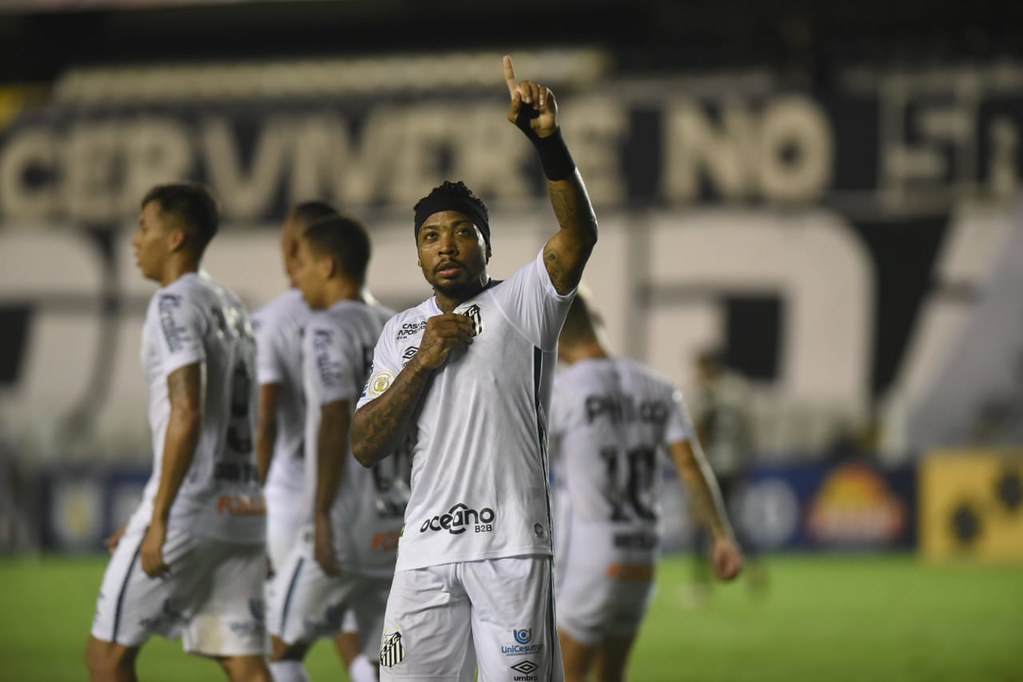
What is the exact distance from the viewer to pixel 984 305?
24.0 m

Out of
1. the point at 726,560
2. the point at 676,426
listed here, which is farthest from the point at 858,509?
the point at 726,560

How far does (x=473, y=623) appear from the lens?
4.59 m

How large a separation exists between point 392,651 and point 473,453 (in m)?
0.66

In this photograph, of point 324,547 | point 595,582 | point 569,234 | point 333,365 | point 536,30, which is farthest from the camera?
point 536,30

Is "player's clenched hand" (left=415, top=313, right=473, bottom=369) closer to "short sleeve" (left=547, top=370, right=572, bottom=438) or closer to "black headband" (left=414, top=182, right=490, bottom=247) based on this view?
"black headband" (left=414, top=182, right=490, bottom=247)

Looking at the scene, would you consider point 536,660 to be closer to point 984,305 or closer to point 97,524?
point 97,524

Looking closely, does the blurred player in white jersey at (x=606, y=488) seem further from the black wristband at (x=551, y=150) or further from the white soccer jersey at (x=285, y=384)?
the black wristband at (x=551, y=150)

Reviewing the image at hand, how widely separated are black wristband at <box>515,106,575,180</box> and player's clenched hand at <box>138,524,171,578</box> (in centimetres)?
217

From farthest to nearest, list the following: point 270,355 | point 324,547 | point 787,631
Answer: point 787,631 < point 270,355 < point 324,547

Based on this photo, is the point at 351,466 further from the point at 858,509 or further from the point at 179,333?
the point at 858,509

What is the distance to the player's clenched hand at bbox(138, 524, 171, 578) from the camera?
553cm

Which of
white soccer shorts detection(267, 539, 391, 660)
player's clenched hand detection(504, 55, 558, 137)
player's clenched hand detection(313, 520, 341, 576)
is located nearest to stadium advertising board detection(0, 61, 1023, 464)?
white soccer shorts detection(267, 539, 391, 660)

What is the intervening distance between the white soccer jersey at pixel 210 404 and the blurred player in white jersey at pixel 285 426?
0.83m

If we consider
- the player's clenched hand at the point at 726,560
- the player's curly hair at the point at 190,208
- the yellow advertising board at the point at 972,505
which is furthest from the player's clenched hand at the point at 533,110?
the yellow advertising board at the point at 972,505
